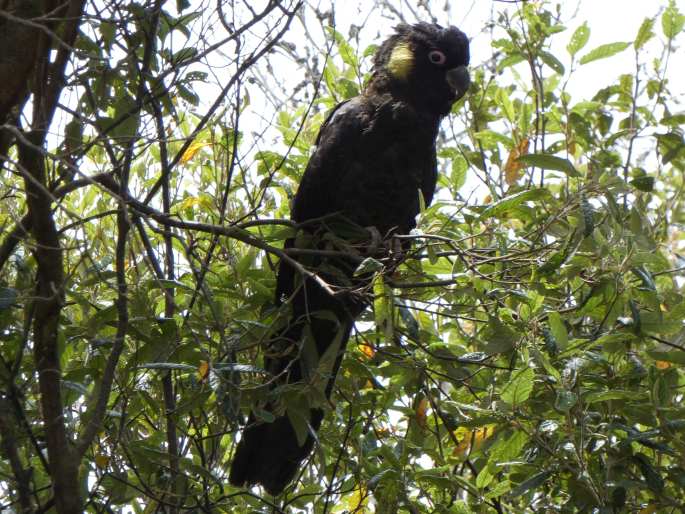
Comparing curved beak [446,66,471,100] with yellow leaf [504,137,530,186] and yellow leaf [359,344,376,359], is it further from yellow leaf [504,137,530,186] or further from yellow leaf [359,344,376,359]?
yellow leaf [359,344,376,359]

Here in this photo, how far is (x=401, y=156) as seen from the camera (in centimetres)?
376

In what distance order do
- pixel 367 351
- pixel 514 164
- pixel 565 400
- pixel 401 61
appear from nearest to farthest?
pixel 565 400 < pixel 367 351 < pixel 514 164 < pixel 401 61

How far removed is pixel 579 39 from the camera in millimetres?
3730

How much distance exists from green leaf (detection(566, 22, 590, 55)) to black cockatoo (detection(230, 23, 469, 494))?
483 mm

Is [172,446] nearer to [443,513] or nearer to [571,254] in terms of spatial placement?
[443,513]

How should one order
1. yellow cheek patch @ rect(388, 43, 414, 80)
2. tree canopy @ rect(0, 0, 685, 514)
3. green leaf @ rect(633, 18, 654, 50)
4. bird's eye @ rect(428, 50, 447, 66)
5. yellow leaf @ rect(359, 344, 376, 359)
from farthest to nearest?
bird's eye @ rect(428, 50, 447, 66), yellow cheek patch @ rect(388, 43, 414, 80), green leaf @ rect(633, 18, 654, 50), yellow leaf @ rect(359, 344, 376, 359), tree canopy @ rect(0, 0, 685, 514)

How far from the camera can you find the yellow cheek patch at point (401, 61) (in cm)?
394

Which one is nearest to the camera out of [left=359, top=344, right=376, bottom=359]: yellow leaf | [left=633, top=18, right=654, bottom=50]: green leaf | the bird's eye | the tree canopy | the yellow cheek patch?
the tree canopy

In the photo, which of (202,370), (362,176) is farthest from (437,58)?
(202,370)

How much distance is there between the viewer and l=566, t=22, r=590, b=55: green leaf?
3.71 m

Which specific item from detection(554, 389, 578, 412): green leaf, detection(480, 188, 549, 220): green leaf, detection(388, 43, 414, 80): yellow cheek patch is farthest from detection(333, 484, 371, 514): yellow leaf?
detection(388, 43, 414, 80): yellow cheek patch

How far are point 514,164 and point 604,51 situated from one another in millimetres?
611

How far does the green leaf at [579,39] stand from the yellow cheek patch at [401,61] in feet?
2.35

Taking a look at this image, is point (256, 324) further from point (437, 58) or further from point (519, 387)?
point (437, 58)
